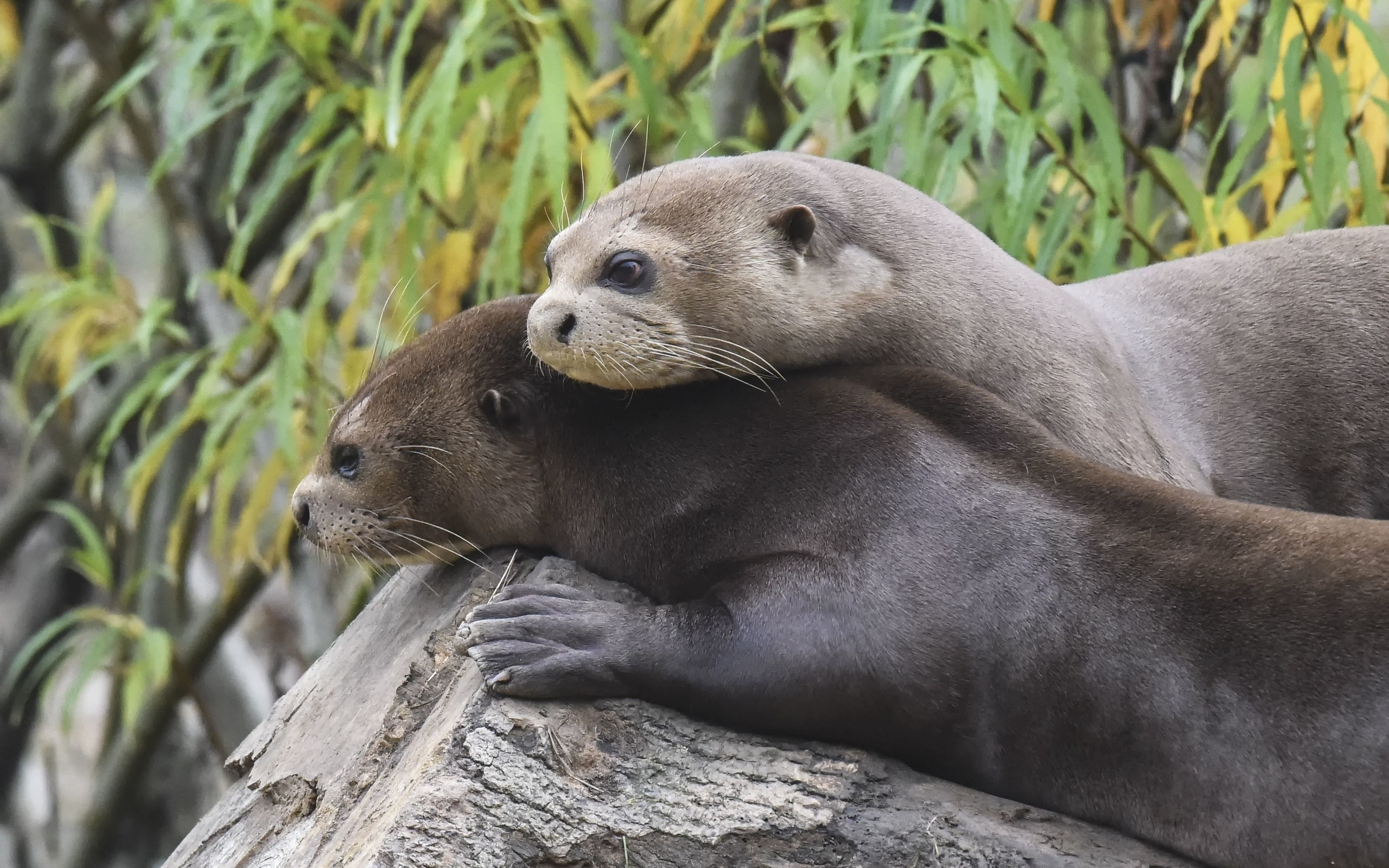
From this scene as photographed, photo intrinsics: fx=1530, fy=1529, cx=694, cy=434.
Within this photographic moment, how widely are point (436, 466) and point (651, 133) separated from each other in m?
1.47

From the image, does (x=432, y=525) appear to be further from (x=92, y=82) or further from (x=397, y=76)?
(x=92, y=82)

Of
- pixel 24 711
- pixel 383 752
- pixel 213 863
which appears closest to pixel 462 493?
pixel 383 752

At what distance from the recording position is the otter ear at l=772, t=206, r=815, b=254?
2.30 meters

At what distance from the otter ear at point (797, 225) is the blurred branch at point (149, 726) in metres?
3.12

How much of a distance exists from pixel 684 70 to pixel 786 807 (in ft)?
9.03

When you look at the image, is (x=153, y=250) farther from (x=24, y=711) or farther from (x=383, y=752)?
(x=383, y=752)

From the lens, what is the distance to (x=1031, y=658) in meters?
1.88

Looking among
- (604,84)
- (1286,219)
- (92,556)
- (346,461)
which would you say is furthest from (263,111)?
(1286,219)

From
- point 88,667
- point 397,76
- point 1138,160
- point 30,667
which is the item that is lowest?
point 30,667

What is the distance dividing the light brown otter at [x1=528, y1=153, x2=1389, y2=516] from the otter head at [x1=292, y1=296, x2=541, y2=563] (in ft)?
0.60

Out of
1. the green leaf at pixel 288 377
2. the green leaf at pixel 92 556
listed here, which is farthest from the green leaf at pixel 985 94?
the green leaf at pixel 92 556

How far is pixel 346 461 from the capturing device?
2.38 meters

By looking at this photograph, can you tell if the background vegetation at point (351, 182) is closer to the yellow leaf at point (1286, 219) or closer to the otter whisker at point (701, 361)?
the yellow leaf at point (1286, 219)

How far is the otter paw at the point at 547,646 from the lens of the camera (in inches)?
75.8
